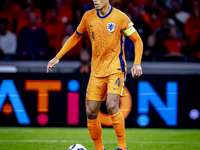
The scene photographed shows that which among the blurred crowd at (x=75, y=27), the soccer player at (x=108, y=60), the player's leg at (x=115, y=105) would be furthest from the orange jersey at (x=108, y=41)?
the blurred crowd at (x=75, y=27)

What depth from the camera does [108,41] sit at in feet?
13.4

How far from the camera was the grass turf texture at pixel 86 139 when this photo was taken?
16.9 feet

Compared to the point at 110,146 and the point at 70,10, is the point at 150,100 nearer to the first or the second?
the point at 110,146

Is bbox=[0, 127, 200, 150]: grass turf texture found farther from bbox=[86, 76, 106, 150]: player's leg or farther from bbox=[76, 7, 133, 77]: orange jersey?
bbox=[76, 7, 133, 77]: orange jersey

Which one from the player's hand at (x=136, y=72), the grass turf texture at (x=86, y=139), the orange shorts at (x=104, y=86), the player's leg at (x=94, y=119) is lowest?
the grass turf texture at (x=86, y=139)

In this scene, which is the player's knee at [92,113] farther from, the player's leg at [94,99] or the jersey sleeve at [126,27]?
the jersey sleeve at [126,27]

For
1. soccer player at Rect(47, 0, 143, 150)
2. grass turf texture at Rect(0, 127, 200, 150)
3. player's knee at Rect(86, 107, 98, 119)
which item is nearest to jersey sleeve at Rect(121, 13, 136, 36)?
soccer player at Rect(47, 0, 143, 150)

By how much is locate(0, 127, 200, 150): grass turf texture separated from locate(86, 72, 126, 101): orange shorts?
46.5 inches

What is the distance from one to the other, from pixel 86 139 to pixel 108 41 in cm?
227

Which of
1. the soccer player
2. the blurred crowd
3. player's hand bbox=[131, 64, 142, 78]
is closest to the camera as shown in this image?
player's hand bbox=[131, 64, 142, 78]

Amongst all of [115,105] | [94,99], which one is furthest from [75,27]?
[115,105]

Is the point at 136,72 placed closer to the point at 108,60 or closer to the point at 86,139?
the point at 108,60

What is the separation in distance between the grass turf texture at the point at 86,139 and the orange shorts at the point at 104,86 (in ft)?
3.88

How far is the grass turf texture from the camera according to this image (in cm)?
514
